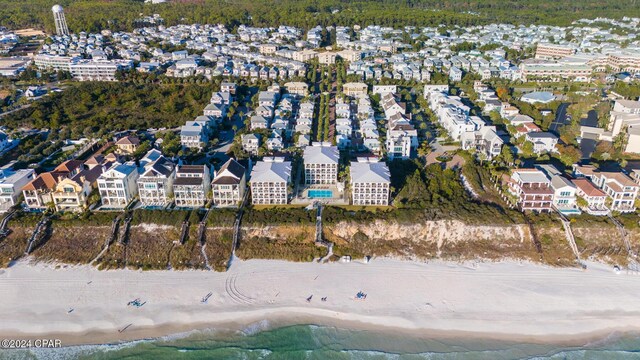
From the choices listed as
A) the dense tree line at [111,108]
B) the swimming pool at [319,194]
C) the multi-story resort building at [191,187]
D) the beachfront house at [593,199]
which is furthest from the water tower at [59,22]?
the beachfront house at [593,199]

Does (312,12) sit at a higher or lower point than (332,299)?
higher

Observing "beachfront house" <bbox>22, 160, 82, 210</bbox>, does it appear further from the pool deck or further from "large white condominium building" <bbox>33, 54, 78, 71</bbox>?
"large white condominium building" <bbox>33, 54, 78, 71</bbox>

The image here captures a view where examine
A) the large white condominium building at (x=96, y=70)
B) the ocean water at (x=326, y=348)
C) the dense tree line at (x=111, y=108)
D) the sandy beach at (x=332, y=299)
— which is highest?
the large white condominium building at (x=96, y=70)

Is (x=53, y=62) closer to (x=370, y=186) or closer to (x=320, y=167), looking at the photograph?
(x=320, y=167)

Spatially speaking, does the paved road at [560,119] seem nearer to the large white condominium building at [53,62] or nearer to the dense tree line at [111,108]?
the dense tree line at [111,108]

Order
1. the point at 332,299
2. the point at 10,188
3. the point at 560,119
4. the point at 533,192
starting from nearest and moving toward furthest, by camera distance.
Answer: the point at 332,299
the point at 533,192
the point at 10,188
the point at 560,119

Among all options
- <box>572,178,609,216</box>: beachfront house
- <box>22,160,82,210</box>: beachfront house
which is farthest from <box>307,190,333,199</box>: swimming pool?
<box>22,160,82,210</box>: beachfront house

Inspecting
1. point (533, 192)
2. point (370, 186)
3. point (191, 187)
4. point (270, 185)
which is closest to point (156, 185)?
point (191, 187)
